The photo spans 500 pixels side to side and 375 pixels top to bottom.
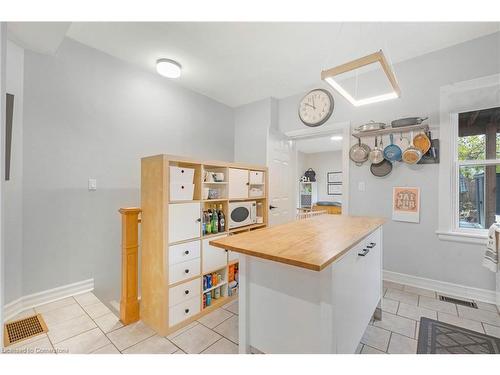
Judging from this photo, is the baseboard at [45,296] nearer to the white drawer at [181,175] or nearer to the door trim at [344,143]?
the white drawer at [181,175]

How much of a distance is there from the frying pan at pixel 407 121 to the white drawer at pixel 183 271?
2634mm

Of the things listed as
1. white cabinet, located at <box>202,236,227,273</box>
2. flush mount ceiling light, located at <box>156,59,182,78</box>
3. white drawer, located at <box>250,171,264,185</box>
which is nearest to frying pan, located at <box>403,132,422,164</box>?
white drawer, located at <box>250,171,264,185</box>

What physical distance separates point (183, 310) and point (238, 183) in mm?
1372

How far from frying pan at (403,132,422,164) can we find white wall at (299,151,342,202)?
15.5 ft

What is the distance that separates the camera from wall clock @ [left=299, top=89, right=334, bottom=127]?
324 cm

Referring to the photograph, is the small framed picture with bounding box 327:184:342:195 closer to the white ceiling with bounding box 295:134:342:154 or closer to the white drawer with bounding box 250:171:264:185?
the white ceiling with bounding box 295:134:342:154

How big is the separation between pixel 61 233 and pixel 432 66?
4331mm

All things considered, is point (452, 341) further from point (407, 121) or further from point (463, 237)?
point (407, 121)

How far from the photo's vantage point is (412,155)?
2.56 m

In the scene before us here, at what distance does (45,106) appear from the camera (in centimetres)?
214

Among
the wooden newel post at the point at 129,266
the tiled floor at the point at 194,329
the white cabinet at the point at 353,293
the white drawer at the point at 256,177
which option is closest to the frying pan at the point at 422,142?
the white cabinet at the point at 353,293

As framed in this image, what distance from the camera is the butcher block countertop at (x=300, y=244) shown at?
1.00m

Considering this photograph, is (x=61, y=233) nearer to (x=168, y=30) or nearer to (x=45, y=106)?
(x=45, y=106)

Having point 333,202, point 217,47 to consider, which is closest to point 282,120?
point 217,47
